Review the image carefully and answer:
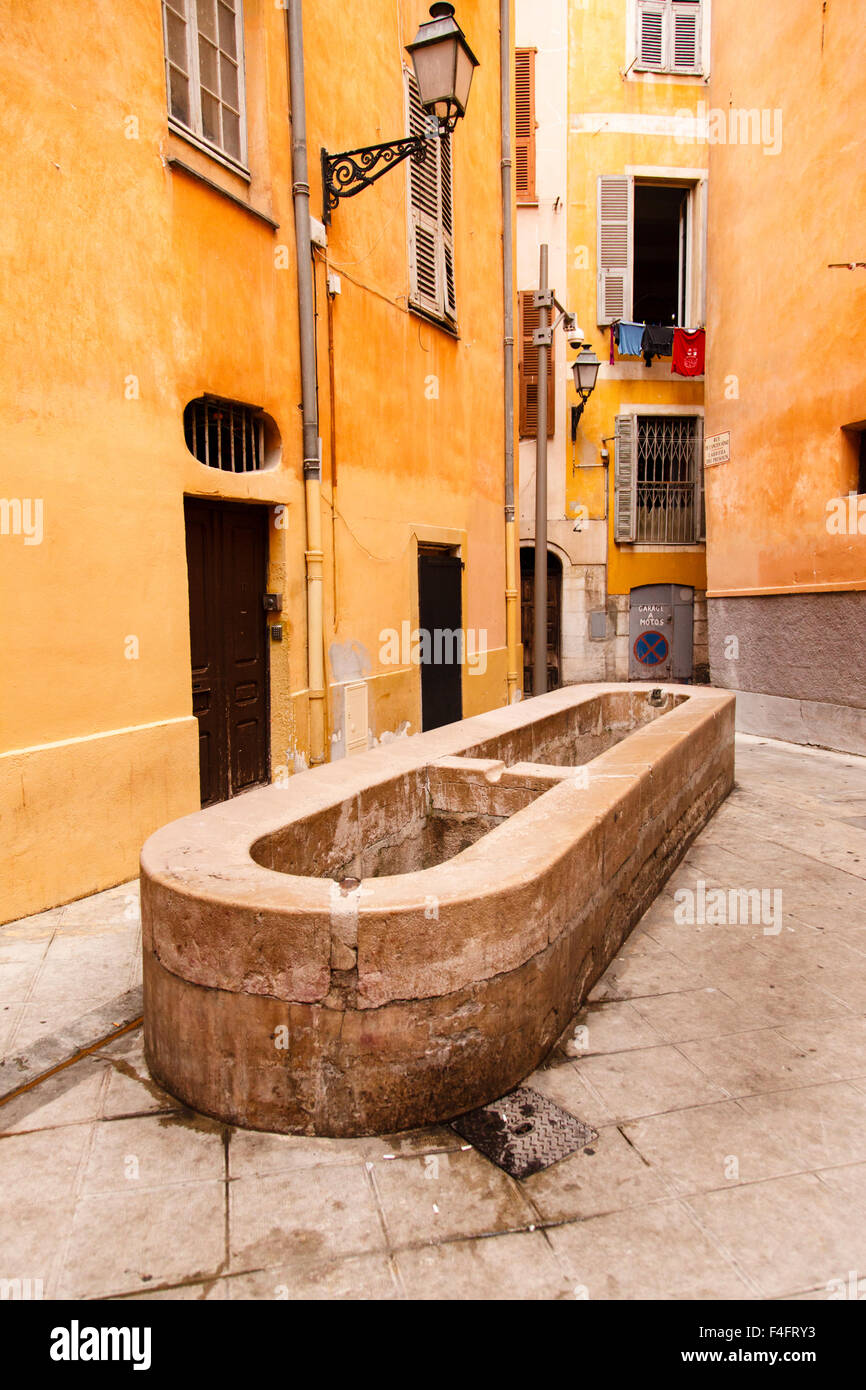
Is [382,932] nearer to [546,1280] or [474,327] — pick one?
[546,1280]

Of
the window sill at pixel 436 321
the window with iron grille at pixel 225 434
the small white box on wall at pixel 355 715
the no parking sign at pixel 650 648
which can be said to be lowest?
the small white box on wall at pixel 355 715

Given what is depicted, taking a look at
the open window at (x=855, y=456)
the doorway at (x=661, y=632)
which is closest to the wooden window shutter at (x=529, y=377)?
the doorway at (x=661, y=632)

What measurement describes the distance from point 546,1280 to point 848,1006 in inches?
80.4

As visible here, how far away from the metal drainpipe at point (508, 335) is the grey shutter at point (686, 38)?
5.76m

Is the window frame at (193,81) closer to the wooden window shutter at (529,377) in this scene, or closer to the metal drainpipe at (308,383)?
the metal drainpipe at (308,383)

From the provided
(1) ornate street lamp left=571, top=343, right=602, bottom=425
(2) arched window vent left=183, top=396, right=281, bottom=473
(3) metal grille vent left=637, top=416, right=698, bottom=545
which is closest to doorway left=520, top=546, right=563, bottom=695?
(3) metal grille vent left=637, top=416, right=698, bottom=545

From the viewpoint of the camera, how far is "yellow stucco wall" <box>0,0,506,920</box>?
429 cm

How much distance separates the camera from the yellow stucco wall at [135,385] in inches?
169

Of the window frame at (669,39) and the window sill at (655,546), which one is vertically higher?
the window frame at (669,39)

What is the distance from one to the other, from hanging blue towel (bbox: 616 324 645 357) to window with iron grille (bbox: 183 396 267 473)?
10.1 m

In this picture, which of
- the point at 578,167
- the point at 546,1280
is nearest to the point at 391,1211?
the point at 546,1280

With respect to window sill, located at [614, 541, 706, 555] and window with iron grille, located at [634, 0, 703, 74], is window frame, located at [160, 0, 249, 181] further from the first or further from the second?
window with iron grille, located at [634, 0, 703, 74]

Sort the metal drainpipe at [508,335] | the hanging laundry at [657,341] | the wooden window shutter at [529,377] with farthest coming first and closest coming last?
1. the wooden window shutter at [529,377]
2. the hanging laundry at [657,341]
3. the metal drainpipe at [508,335]

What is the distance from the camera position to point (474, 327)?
10.3m
